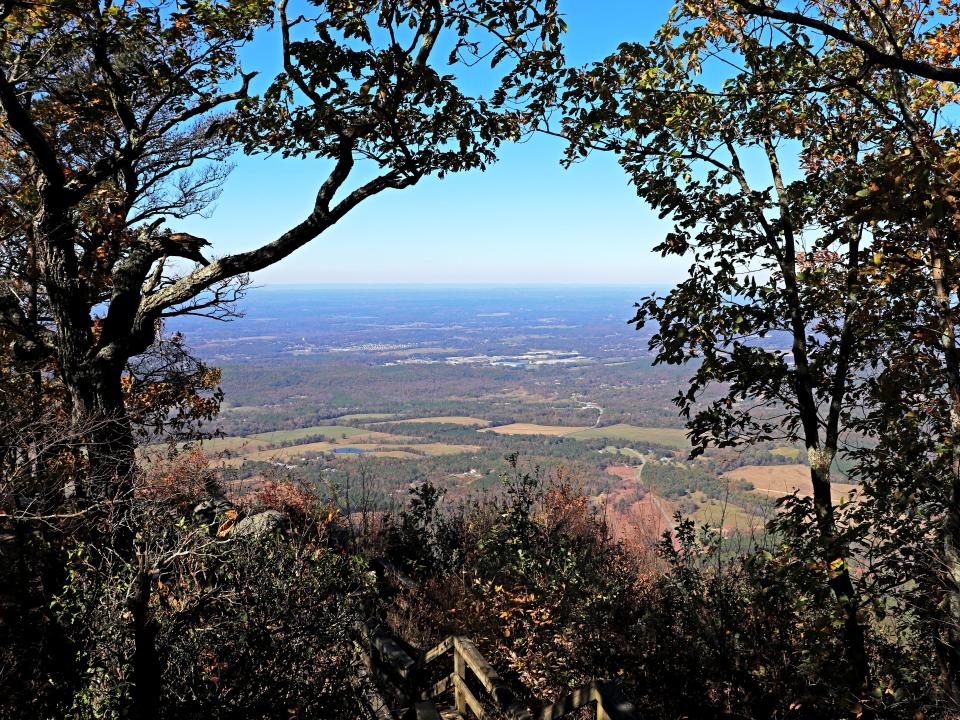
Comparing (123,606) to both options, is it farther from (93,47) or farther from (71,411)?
(93,47)

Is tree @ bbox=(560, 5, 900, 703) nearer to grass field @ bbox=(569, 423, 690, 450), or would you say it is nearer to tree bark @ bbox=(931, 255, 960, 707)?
tree bark @ bbox=(931, 255, 960, 707)

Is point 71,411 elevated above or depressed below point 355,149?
below

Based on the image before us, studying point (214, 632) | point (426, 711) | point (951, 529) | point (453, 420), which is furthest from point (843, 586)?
point (453, 420)

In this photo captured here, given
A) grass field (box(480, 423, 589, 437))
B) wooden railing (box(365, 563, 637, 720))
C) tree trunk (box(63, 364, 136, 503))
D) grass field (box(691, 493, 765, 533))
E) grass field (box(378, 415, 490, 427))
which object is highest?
tree trunk (box(63, 364, 136, 503))

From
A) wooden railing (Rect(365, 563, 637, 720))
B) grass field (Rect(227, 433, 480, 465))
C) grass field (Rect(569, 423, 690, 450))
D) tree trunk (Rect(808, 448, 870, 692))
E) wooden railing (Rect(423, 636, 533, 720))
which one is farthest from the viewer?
grass field (Rect(569, 423, 690, 450))

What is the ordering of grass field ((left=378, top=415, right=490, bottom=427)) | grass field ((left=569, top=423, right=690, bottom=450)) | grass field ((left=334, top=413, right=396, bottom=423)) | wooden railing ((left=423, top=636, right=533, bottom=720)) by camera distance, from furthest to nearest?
grass field ((left=334, top=413, right=396, bottom=423))
grass field ((left=378, top=415, right=490, bottom=427))
grass field ((left=569, top=423, right=690, bottom=450))
wooden railing ((left=423, top=636, right=533, bottom=720))

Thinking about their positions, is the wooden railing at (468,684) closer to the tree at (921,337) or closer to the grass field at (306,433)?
the tree at (921,337)

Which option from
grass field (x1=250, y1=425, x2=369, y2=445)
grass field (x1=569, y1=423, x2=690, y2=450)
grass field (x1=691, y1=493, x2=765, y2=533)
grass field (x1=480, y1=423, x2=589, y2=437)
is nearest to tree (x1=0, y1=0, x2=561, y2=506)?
grass field (x1=691, y1=493, x2=765, y2=533)

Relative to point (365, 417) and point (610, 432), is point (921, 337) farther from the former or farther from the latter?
point (365, 417)

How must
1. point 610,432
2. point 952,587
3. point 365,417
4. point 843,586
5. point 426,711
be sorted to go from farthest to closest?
point 365,417 < point 610,432 < point 843,586 < point 952,587 < point 426,711

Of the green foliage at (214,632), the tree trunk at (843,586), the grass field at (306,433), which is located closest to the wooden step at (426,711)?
the green foliage at (214,632)

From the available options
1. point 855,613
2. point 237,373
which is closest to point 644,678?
point 855,613
